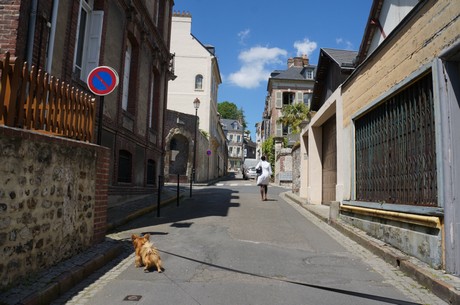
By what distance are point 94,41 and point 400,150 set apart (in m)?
7.77

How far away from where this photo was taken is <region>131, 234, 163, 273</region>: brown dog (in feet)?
17.2

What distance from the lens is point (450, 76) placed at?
16.0 ft

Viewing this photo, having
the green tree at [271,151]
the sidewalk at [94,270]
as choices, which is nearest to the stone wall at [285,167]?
the green tree at [271,151]

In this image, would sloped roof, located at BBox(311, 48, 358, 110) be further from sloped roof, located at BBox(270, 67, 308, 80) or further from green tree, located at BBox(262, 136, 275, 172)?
sloped roof, located at BBox(270, 67, 308, 80)

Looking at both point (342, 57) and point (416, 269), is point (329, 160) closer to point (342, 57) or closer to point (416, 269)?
point (342, 57)

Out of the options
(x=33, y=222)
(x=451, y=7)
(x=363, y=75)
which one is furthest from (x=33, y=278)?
(x=363, y=75)

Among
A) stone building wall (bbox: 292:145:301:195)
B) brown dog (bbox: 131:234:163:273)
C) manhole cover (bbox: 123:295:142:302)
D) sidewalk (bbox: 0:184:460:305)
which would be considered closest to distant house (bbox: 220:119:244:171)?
stone building wall (bbox: 292:145:301:195)

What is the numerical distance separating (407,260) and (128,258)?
4098 mm

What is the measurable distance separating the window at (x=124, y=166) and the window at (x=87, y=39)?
305 cm

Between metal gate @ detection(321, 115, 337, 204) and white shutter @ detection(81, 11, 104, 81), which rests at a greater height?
white shutter @ detection(81, 11, 104, 81)

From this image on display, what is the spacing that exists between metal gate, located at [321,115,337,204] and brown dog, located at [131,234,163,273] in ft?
26.8

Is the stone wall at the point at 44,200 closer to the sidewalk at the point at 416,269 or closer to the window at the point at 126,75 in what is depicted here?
the sidewalk at the point at 416,269

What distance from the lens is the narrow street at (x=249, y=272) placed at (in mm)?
4238

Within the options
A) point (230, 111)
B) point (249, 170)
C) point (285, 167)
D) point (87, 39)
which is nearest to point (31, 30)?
point (87, 39)
